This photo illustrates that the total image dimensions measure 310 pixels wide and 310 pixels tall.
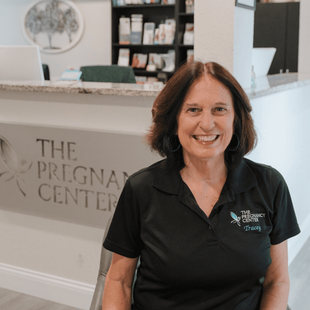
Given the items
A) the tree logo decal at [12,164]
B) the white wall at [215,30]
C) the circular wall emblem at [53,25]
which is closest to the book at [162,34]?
the circular wall emblem at [53,25]

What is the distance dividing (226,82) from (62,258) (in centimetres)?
171

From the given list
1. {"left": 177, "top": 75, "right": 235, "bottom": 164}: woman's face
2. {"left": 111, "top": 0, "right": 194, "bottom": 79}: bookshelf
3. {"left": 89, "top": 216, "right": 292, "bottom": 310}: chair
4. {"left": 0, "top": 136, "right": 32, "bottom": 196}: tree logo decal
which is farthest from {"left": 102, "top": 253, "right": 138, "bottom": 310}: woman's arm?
{"left": 111, "top": 0, "right": 194, "bottom": 79}: bookshelf

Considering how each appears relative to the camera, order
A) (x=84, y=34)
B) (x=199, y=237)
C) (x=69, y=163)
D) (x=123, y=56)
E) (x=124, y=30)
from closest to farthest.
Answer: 1. (x=199, y=237)
2. (x=69, y=163)
3. (x=124, y=30)
4. (x=123, y=56)
5. (x=84, y=34)

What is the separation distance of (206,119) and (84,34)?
619cm

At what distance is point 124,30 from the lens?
21.5 ft

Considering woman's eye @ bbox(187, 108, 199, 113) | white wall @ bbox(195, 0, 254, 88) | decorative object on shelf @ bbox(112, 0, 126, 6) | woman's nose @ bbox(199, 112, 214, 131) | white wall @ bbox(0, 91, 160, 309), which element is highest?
decorative object on shelf @ bbox(112, 0, 126, 6)

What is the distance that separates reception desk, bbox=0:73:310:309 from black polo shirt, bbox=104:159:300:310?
0.91m

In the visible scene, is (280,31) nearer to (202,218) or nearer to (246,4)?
(246,4)

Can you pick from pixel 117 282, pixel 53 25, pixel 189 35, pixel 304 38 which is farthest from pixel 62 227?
pixel 53 25

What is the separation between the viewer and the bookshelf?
6133 millimetres

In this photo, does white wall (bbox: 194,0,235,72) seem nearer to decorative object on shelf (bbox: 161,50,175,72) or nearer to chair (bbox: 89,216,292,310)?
chair (bbox: 89,216,292,310)

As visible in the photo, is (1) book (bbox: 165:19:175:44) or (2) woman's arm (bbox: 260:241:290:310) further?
(1) book (bbox: 165:19:175:44)

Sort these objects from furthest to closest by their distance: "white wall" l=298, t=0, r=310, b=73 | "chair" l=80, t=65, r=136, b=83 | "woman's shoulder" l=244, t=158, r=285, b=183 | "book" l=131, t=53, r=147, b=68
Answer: "book" l=131, t=53, r=147, b=68 < "chair" l=80, t=65, r=136, b=83 < "white wall" l=298, t=0, r=310, b=73 < "woman's shoulder" l=244, t=158, r=285, b=183

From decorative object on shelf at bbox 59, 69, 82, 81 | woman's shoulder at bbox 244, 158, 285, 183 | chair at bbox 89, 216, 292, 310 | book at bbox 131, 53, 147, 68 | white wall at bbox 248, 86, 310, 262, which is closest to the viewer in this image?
woman's shoulder at bbox 244, 158, 285, 183
